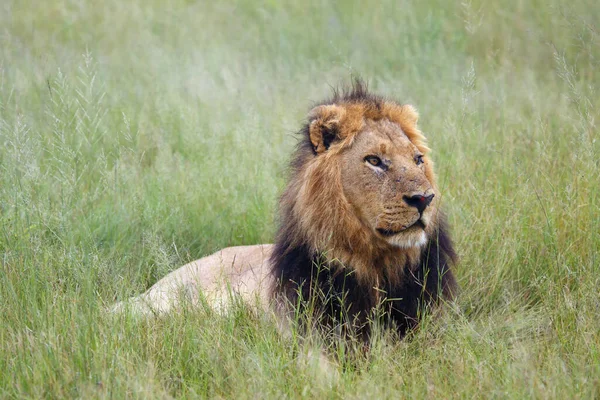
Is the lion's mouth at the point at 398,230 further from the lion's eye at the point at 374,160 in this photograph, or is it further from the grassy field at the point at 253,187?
the grassy field at the point at 253,187

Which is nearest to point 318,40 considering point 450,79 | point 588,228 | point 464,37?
point 464,37

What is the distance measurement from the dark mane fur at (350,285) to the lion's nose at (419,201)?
339 mm

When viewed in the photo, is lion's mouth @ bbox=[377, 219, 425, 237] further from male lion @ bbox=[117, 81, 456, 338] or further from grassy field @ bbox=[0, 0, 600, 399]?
grassy field @ bbox=[0, 0, 600, 399]

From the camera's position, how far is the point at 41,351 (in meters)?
3.29

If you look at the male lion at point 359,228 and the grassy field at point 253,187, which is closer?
the grassy field at point 253,187

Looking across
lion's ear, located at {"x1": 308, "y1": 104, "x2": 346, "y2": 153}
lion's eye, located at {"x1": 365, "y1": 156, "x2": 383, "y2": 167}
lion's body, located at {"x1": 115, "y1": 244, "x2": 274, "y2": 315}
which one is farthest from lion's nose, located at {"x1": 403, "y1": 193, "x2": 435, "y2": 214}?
lion's body, located at {"x1": 115, "y1": 244, "x2": 274, "y2": 315}

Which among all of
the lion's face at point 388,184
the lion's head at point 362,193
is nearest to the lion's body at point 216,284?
the lion's head at point 362,193

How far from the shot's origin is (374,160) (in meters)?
3.77

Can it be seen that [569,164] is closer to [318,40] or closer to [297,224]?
[297,224]

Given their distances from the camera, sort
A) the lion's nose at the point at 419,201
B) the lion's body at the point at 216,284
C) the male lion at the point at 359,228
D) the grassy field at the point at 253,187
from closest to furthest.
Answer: the grassy field at the point at 253,187, the lion's nose at the point at 419,201, the male lion at the point at 359,228, the lion's body at the point at 216,284

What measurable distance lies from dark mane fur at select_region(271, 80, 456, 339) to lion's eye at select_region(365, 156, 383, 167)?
1.01 ft

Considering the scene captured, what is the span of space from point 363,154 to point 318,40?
252 inches

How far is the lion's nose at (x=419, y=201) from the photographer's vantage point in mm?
3527

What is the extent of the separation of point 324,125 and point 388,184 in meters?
0.45
